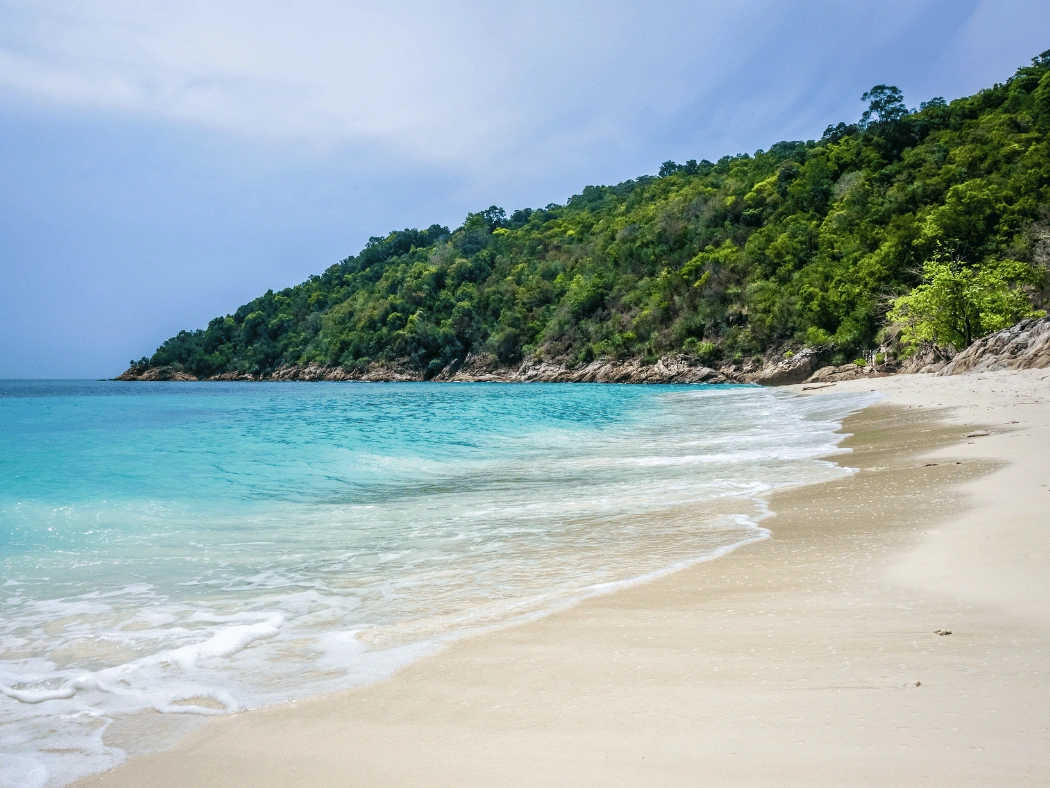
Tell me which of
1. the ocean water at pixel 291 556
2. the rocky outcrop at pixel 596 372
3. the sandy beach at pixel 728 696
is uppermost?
the rocky outcrop at pixel 596 372

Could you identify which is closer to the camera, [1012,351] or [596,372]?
[1012,351]

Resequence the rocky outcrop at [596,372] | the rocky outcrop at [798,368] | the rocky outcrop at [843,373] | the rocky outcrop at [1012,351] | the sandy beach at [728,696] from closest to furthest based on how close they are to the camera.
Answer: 1. the sandy beach at [728,696]
2. the rocky outcrop at [1012,351]
3. the rocky outcrop at [843,373]
4. the rocky outcrop at [798,368]
5. the rocky outcrop at [596,372]

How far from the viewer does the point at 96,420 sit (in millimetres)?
25062

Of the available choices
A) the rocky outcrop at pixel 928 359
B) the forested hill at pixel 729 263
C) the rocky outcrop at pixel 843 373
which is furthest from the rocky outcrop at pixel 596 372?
the rocky outcrop at pixel 928 359

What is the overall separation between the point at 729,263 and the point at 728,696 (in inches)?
2855

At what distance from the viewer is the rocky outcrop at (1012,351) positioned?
22.5 metres

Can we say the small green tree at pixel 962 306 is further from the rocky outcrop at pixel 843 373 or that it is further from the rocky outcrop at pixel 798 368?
the rocky outcrop at pixel 798 368

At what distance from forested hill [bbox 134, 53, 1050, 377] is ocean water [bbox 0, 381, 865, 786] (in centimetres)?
3005

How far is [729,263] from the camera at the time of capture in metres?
70.2

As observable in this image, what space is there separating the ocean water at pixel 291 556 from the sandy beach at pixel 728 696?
1.23 feet

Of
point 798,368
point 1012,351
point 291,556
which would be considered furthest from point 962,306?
point 291,556

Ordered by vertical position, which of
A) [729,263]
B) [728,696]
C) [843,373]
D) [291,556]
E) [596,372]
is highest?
[729,263]

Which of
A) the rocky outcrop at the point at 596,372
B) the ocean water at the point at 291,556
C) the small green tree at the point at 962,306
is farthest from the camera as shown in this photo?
the rocky outcrop at the point at 596,372

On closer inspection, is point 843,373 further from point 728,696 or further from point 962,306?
point 728,696
